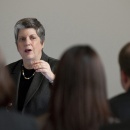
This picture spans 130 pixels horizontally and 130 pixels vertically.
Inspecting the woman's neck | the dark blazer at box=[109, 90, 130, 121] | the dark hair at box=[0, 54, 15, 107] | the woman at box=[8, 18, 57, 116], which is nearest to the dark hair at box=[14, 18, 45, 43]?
the woman at box=[8, 18, 57, 116]

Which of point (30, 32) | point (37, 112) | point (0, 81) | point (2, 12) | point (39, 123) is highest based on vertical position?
point (2, 12)

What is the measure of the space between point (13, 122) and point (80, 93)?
0.25 meters

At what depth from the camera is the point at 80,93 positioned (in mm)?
961

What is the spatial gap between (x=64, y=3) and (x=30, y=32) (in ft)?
2.07

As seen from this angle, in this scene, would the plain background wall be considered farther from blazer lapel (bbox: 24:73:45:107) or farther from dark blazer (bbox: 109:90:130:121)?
dark blazer (bbox: 109:90:130:121)

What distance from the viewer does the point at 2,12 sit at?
8.44 feet

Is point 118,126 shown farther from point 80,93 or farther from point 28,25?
point 28,25

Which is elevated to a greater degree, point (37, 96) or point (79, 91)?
point (79, 91)

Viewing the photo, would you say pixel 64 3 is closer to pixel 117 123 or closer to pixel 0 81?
pixel 0 81

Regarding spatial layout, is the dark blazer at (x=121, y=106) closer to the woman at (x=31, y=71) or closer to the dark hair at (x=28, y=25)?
the woman at (x=31, y=71)

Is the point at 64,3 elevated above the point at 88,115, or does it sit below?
above

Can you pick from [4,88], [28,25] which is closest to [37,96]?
[28,25]

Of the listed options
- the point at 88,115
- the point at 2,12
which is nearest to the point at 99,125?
the point at 88,115

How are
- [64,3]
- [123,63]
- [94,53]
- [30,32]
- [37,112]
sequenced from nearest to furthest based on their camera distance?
1. [94,53]
2. [123,63]
3. [37,112]
4. [30,32]
5. [64,3]
